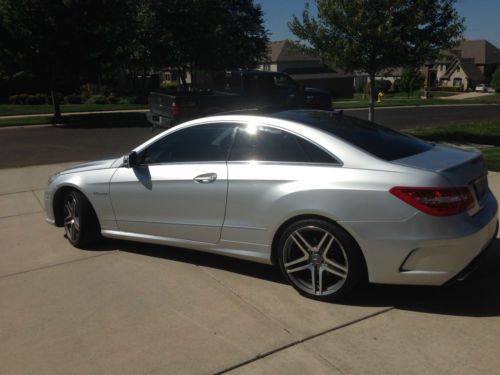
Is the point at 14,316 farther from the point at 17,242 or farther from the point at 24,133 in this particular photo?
the point at 24,133

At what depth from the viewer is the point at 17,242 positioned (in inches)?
228

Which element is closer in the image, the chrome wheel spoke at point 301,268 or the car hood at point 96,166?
the chrome wheel spoke at point 301,268

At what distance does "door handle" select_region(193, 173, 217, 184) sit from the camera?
4.45 meters

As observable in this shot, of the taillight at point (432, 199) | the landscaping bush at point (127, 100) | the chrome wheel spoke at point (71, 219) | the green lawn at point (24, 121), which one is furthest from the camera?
the landscaping bush at point (127, 100)

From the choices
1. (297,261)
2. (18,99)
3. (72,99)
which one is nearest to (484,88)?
(72,99)

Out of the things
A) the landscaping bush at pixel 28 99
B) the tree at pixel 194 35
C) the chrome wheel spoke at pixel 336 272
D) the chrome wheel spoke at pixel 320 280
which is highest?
the tree at pixel 194 35

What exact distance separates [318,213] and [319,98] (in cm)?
1655

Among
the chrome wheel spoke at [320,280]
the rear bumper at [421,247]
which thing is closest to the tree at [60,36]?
the chrome wheel spoke at [320,280]

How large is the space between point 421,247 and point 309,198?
85 cm

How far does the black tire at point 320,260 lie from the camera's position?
3.83m

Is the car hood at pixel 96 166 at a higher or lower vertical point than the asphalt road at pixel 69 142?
higher

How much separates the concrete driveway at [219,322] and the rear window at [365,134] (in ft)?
3.61

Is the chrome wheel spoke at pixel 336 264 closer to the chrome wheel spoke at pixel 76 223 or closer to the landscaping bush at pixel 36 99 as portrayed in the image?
the chrome wheel spoke at pixel 76 223

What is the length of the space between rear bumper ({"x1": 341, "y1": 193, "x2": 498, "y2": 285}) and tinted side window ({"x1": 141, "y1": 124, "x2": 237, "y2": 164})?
1402mm
